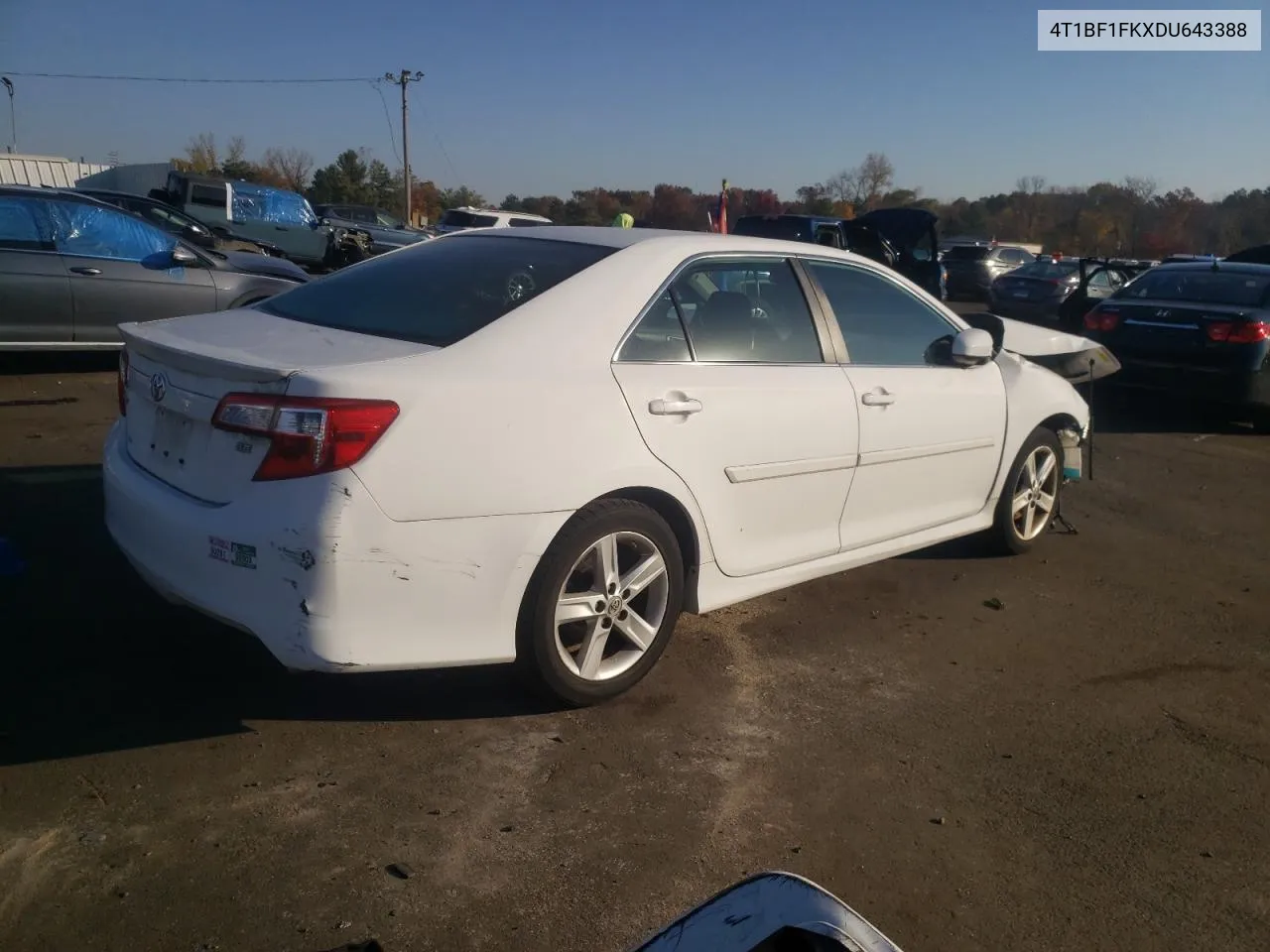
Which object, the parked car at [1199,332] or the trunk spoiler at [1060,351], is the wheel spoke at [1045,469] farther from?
the parked car at [1199,332]

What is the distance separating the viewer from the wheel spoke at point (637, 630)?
12.7 feet

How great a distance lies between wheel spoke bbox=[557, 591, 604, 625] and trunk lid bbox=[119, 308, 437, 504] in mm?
941

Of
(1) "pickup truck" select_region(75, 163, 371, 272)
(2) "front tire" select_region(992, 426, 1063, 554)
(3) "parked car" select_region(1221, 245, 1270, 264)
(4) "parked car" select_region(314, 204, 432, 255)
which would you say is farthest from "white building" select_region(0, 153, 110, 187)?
(2) "front tire" select_region(992, 426, 1063, 554)

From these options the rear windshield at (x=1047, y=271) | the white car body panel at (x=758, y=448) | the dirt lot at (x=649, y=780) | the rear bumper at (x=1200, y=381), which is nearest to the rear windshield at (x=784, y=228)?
the rear windshield at (x=1047, y=271)

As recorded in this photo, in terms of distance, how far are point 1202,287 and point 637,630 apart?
8874 millimetres

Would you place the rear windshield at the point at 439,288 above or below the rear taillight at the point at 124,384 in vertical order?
Answer: above

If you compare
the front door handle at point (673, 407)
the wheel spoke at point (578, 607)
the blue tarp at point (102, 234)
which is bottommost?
the wheel spoke at point (578, 607)

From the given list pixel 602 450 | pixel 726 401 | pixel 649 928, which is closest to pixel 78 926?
pixel 649 928

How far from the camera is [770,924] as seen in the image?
1529 millimetres

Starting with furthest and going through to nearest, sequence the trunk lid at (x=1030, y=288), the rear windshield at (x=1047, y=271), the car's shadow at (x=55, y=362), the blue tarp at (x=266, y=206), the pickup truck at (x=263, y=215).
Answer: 1. the blue tarp at (x=266, y=206)
2. the pickup truck at (x=263, y=215)
3. the rear windshield at (x=1047, y=271)
4. the trunk lid at (x=1030, y=288)
5. the car's shadow at (x=55, y=362)

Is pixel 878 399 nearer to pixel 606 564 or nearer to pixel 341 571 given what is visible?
pixel 606 564

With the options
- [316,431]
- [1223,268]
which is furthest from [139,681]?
[1223,268]

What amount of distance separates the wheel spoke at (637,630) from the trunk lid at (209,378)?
1.16 meters

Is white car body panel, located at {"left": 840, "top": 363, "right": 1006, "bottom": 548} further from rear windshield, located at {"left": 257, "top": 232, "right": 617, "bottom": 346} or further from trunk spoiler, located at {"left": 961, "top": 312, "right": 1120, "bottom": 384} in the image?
rear windshield, located at {"left": 257, "top": 232, "right": 617, "bottom": 346}
